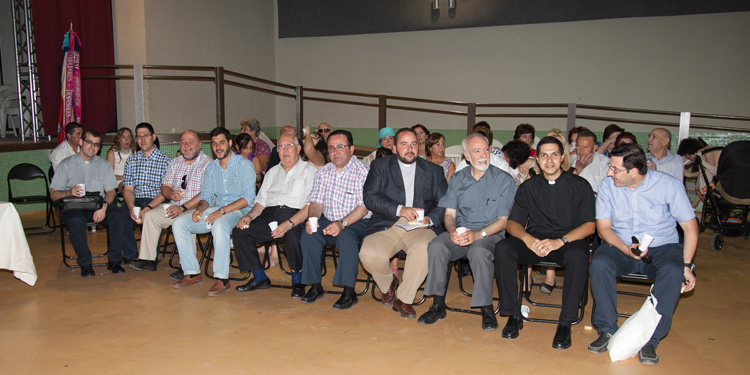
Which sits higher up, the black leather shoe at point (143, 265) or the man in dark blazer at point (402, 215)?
the man in dark blazer at point (402, 215)

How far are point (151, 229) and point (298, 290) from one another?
1.50m

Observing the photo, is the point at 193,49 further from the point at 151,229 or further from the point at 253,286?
the point at 253,286

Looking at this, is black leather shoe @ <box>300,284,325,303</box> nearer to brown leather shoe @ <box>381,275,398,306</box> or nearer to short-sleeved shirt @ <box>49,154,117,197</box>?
brown leather shoe @ <box>381,275,398,306</box>

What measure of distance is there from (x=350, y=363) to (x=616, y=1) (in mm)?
8147

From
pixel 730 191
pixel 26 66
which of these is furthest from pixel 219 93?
pixel 730 191

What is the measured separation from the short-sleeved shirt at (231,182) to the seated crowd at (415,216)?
0.01 m

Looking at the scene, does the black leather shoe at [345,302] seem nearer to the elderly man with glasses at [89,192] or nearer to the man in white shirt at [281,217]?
the man in white shirt at [281,217]

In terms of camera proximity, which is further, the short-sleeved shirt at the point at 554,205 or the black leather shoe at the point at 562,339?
the short-sleeved shirt at the point at 554,205

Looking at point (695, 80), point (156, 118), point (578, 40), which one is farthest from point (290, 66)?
point (695, 80)

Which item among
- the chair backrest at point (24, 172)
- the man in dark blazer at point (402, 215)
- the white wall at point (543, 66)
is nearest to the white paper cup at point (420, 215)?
the man in dark blazer at point (402, 215)

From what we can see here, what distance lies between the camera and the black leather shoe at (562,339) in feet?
10.7

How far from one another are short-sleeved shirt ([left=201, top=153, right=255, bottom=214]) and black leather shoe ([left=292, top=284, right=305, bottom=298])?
80 centimetres

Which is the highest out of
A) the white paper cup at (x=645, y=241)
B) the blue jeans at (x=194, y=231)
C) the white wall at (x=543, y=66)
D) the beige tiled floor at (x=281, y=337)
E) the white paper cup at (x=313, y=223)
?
the white wall at (x=543, y=66)

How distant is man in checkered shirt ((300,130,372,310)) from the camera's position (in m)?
4.06
